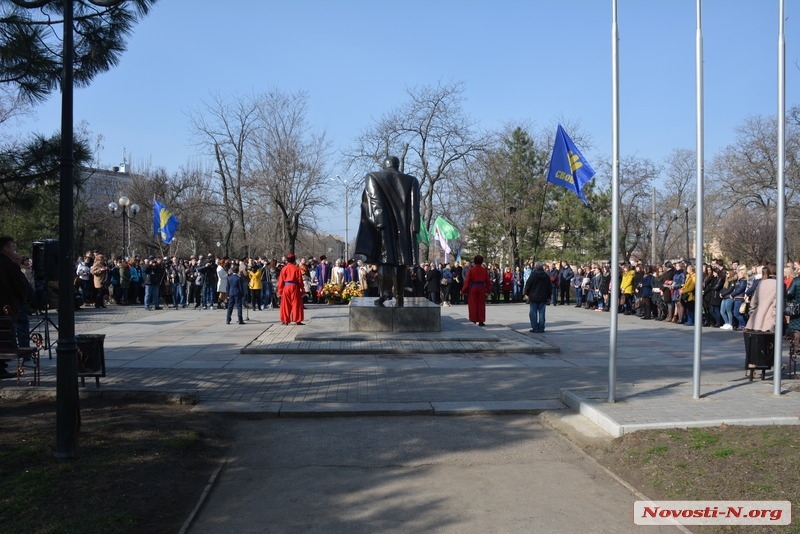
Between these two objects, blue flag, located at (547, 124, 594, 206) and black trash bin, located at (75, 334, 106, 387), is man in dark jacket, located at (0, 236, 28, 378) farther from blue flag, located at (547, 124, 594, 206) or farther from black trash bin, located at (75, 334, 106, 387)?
blue flag, located at (547, 124, 594, 206)

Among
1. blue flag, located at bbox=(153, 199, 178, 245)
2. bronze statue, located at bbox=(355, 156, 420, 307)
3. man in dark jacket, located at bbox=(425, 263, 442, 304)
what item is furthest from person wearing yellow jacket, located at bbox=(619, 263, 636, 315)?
blue flag, located at bbox=(153, 199, 178, 245)

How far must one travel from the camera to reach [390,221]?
48.4 feet

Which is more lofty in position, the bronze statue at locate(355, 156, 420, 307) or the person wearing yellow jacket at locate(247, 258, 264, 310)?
the bronze statue at locate(355, 156, 420, 307)

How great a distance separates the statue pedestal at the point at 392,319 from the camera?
14820mm

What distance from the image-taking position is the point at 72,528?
4.46 m

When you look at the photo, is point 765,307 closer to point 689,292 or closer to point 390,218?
point 390,218

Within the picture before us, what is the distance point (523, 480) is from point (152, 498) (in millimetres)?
3035

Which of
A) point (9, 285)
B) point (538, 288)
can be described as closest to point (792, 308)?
point (538, 288)

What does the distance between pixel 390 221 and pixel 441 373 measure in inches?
186

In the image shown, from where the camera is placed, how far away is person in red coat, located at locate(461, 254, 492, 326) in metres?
17.3

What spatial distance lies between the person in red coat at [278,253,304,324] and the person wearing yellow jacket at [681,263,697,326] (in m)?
10.8

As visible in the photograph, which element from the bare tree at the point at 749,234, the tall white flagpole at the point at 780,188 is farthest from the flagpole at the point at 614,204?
the bare tree at the point at 749,234

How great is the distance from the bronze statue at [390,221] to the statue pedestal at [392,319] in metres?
0.80

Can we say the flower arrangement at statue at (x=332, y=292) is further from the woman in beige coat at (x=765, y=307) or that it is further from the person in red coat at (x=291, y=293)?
the woman in beige coat at (x=765, y=307)
